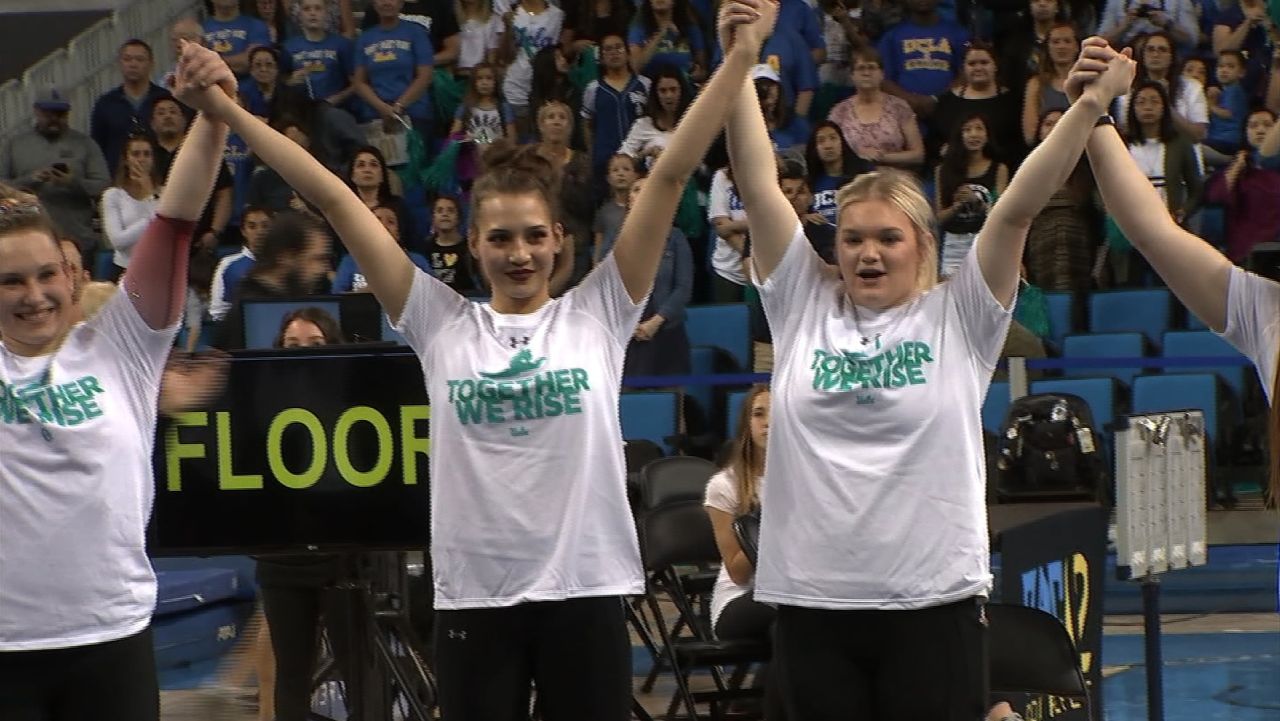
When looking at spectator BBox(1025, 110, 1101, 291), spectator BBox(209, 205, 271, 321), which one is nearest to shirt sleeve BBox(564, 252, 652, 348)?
spectator BBox(209, 205, 271, 321)

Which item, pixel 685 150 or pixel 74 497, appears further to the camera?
pixel 685 150

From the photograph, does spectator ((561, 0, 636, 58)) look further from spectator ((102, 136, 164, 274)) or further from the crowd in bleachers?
spectator ((102, 136, 164, 274))

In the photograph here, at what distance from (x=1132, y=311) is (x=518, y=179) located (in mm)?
6956

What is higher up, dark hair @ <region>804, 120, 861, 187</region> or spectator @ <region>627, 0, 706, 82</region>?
spectator @ <region>627, 0, 706, 82</region>

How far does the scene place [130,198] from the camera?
11.6m

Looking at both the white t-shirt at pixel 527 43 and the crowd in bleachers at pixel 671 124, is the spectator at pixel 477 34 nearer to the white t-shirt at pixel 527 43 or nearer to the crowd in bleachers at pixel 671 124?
the crowd in bleachers at pixel 671 124

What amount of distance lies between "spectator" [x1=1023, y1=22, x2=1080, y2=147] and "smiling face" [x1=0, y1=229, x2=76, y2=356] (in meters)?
8.25

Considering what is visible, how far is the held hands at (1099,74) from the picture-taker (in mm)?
3555

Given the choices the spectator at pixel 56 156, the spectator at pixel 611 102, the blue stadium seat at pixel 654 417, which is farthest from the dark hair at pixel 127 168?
the blue stadium seat at pixel 654 417

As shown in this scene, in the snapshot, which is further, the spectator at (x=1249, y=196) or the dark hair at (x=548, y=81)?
the dark hair at (x=548, y=81)

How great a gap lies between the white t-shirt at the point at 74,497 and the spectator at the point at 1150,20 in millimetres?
9415

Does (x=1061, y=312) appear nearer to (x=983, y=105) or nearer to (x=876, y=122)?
(x=983, y=105)

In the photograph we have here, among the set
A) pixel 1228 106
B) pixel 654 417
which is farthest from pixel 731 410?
pixel 1228 106

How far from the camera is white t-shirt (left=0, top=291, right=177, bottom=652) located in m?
3.51
